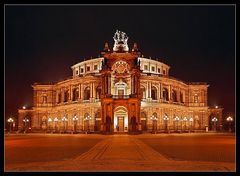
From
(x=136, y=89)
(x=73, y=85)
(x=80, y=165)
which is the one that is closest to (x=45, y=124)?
(x=73, y=85)

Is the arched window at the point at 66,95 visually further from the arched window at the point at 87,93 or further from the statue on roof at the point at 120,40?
the statue on roof at the point at 120,40

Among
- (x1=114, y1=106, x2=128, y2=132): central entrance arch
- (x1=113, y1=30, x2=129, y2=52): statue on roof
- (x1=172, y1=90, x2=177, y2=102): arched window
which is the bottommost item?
(x1=114, y1=106, x2=128, y2=132): central entrance arch

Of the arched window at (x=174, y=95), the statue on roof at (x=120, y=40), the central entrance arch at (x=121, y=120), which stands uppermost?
the statue on roof at (x=120, y=40)

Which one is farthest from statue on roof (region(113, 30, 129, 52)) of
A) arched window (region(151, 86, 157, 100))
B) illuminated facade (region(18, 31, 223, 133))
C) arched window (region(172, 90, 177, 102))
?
arched window (region(172, 90, 177, 102))

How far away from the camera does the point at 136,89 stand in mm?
75500

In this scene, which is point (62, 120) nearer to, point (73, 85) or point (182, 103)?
point (73, 85)

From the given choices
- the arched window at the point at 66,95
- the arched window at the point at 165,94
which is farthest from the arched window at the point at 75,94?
the arched window at the point at 165,94

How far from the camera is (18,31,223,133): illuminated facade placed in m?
75.6

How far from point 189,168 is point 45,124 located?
291 feet

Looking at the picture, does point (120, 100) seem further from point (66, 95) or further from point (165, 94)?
point (66, 95)

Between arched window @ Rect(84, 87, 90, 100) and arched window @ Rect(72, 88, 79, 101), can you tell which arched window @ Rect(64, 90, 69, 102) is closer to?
arched window @ Rect(72, 88, 79, 101)

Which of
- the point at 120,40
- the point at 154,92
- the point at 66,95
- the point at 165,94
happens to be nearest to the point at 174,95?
the point at 165,94

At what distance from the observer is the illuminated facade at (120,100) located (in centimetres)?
7562

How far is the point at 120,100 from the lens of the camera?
75.1 metres
